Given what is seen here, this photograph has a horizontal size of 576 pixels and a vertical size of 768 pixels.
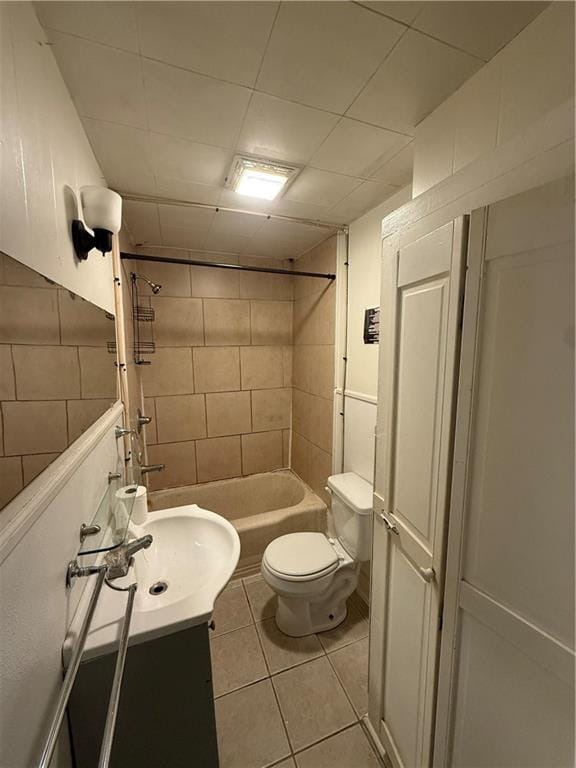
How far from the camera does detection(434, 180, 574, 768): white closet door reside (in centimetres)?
59

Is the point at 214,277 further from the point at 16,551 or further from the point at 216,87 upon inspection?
the point at 16,551

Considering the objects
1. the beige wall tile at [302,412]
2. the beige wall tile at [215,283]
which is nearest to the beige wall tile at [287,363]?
the beige wall tile at [302,412]

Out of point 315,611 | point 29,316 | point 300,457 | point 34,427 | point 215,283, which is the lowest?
point 315,611

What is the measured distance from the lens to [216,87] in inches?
37.3

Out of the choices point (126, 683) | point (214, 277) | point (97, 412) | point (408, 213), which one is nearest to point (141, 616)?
point (126, 683)

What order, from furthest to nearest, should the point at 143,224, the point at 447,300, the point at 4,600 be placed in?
the point at 143,224, the point at 447,300, the point at 4,600

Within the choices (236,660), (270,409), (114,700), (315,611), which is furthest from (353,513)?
(270,409)

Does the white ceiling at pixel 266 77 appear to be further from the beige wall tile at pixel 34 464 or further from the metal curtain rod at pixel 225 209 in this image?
the beige wall tile at pixel 34 464

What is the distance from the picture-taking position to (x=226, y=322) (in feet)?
9.05

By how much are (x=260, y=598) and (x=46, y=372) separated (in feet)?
6.68

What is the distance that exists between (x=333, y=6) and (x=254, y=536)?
2.57 m

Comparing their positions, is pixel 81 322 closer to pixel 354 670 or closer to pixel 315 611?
pixel 315 611

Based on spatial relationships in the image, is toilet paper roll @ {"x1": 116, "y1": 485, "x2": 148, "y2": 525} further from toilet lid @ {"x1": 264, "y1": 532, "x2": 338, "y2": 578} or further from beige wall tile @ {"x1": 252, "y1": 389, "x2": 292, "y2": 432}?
beige wall tile @ {"x1": 252, "y1": 389, "x2": 292, "y2": 432}

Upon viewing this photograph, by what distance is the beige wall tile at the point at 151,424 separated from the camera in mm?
2596
